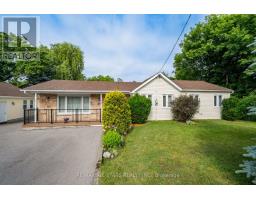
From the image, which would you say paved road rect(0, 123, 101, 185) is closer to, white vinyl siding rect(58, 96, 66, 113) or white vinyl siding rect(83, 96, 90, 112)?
white vinyl siding rect(58, 96, 66, 113)

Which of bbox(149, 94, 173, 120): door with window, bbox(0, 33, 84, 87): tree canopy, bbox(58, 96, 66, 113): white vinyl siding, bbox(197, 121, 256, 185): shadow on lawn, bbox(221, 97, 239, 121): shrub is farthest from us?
bbox(0, 33, 84, 87): tree canopy

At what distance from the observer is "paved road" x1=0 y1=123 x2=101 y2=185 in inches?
157

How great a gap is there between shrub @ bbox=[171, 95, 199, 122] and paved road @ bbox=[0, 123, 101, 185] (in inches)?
270

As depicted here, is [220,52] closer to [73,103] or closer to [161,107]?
[161,107]

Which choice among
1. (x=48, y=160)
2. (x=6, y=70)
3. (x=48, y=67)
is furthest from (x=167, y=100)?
(x=6, y=70)

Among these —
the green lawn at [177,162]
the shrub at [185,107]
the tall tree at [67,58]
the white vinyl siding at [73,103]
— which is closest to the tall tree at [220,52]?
the shrub at [185,107]

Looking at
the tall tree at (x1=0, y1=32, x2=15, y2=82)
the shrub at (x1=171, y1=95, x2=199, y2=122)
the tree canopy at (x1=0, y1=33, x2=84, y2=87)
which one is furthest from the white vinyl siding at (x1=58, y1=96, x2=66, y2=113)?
the tall tree at (x1=0, y1=32, x2=15, y2=82)

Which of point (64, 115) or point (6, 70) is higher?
point (6, 70)

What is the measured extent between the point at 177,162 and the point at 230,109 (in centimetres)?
1167

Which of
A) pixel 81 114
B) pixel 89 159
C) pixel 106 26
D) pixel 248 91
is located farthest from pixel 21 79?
pixel 248 91

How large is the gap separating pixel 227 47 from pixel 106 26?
634 inches

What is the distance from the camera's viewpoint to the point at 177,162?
4.91 metres
